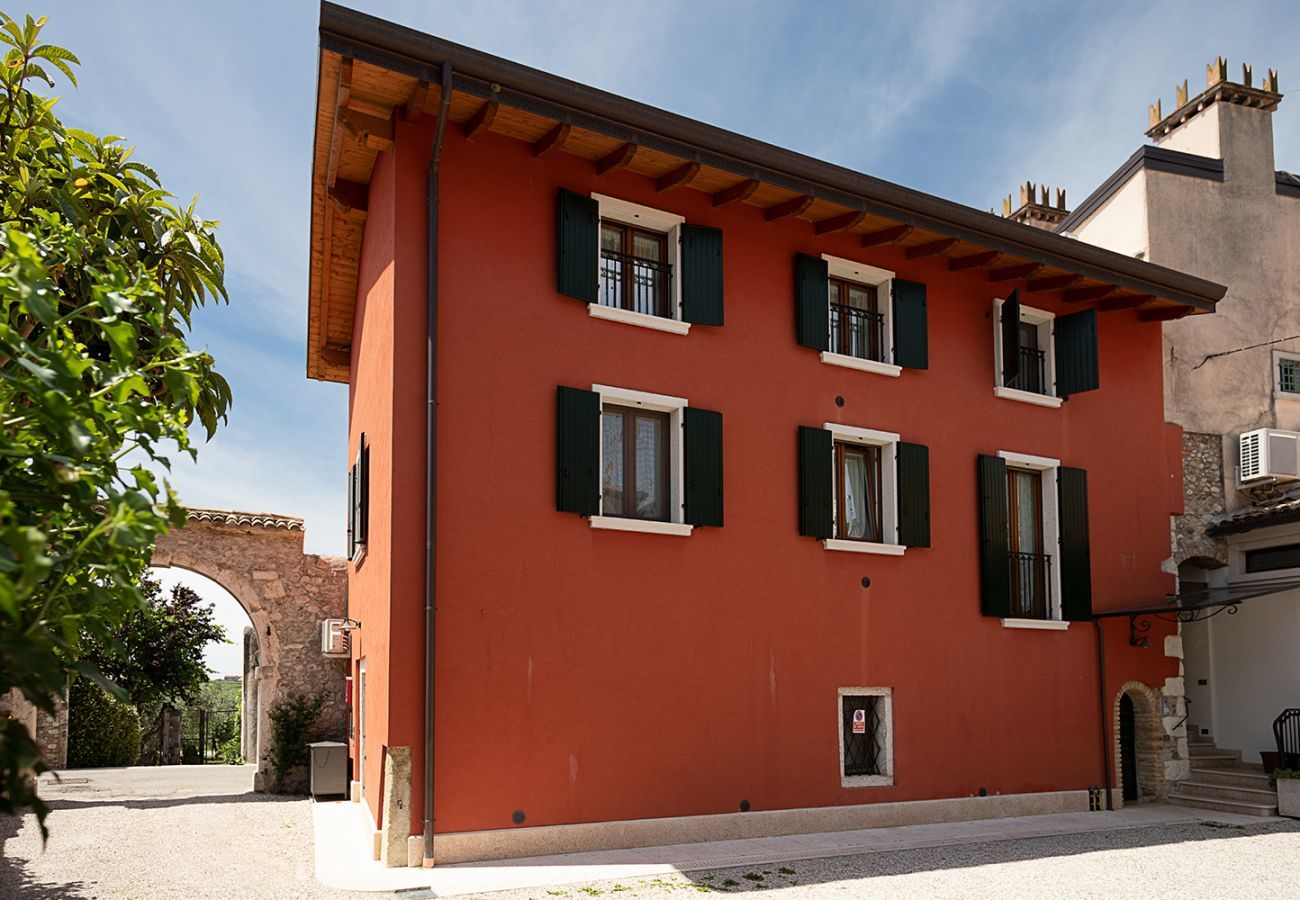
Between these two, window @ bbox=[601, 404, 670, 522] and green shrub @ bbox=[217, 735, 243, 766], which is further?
green shrub @ bbox=[217, 735, 243, 766]

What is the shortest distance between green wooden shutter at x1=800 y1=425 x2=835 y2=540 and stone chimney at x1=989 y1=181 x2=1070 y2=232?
9417 mm

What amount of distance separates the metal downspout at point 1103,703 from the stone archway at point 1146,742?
14.7 inches

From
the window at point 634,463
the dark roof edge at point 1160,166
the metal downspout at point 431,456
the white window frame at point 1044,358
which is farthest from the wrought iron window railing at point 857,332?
the dark roof edge at point 1160,166

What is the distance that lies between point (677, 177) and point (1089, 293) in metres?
6.31

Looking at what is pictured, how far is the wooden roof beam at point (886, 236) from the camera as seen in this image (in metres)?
12.3

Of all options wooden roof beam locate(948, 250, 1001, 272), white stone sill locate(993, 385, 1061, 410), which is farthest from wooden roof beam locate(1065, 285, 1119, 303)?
wooden roof beam locate(948, 250, 1001, 272)

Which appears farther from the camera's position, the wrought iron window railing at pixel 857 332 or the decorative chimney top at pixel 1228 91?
the decorative chimney top at pixel 1228 91

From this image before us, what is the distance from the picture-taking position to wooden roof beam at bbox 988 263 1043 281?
13.3 meters

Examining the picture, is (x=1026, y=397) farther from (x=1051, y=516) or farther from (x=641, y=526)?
(x=641, y=526)

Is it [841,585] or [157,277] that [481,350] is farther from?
[841,585]

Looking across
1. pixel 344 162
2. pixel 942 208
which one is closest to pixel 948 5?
pixel 942 208

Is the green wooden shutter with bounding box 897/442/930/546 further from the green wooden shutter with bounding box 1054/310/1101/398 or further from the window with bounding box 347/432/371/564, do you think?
the window with bounding box 347/432/371/564

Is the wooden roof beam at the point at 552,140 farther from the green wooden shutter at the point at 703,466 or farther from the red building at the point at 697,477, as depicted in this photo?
the green wooden shutter at the point at 703,466

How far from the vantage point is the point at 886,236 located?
12391 mm
